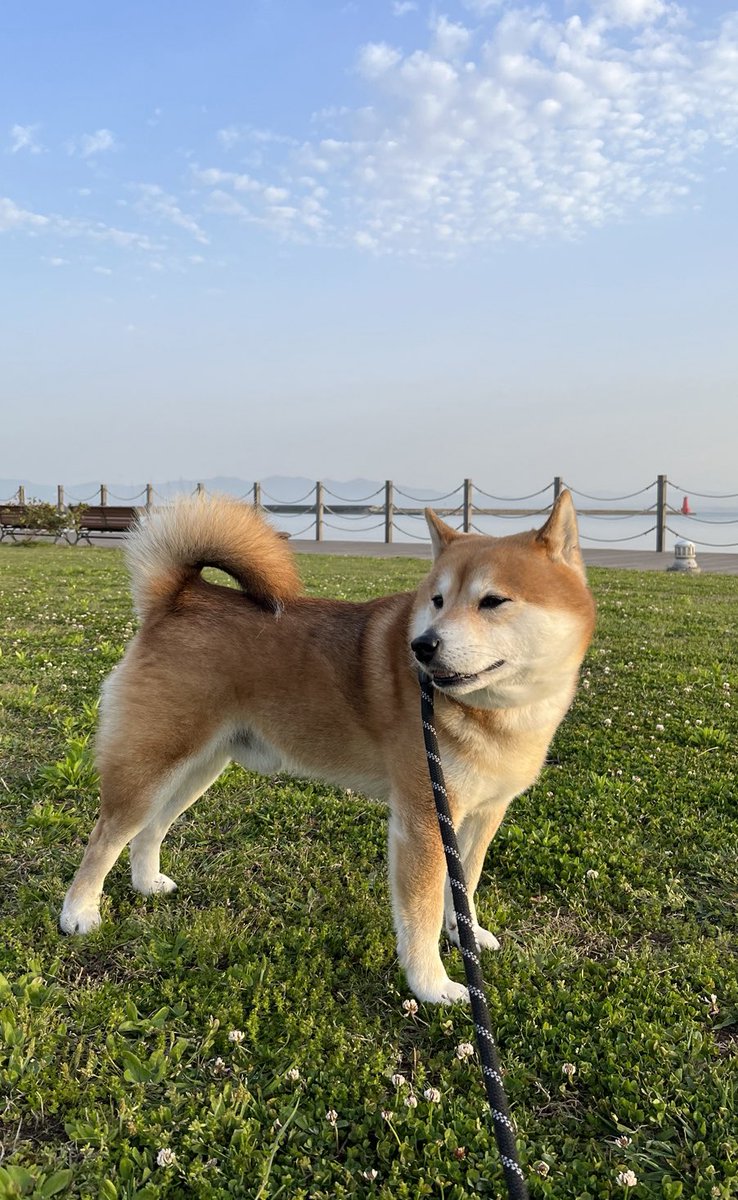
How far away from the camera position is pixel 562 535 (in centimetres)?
299

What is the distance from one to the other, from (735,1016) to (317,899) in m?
1.74

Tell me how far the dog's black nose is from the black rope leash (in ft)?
0.87

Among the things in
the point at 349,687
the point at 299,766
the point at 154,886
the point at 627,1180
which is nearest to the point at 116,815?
the point at 154,886

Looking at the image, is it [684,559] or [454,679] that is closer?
[454,679]

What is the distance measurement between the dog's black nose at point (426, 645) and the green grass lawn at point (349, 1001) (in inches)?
52.7

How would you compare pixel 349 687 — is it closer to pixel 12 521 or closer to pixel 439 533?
pixel 439 533

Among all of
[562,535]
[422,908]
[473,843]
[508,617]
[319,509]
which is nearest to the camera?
[508,617]

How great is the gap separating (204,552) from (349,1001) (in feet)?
6.45

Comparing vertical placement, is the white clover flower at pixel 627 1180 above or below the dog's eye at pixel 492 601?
below

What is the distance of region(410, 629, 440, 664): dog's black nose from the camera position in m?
2.53

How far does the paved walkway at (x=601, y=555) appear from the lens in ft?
58.2

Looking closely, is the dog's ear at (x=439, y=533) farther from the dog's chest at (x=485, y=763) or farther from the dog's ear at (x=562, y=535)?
the dog's chest at (x=485, y=763)

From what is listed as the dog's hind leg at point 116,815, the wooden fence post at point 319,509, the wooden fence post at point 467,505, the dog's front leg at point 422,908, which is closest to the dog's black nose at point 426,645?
the dog's front leg at point 422,908

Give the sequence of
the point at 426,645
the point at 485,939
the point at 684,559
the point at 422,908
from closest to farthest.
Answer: the point at 426,645 < the point at 422,908 < the point at 485,939 < the point at 684,559
